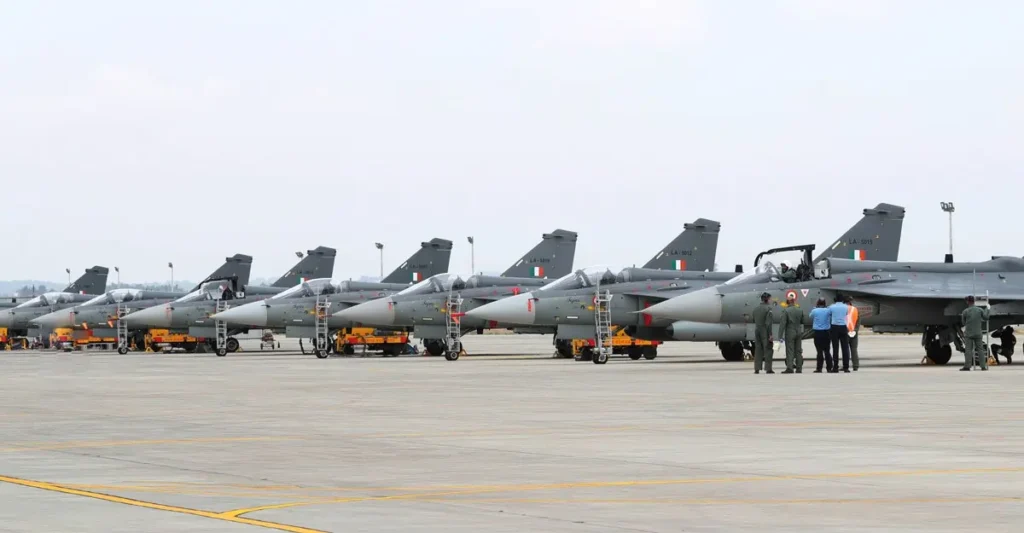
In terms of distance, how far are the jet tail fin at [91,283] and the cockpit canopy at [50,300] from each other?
21.5ft

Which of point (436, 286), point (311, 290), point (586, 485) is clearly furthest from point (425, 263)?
point (586, 485)

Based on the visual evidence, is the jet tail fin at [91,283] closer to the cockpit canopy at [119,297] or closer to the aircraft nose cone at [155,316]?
the cockpit canopy at [119,297]

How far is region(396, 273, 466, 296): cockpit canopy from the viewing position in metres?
39.0

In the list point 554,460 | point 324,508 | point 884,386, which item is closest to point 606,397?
point 884,386

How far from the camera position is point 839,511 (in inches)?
310

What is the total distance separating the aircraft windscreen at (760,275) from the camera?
2961cm

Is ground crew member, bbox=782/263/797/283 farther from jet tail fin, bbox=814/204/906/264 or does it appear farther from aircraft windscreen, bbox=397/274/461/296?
aircraft windscreen, bbox=397/274/461/296

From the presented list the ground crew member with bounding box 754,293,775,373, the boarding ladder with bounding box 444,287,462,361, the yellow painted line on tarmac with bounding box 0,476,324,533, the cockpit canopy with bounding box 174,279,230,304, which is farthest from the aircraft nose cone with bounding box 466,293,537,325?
the yellow painted line on tarmac with bounding box 0,476,324,533

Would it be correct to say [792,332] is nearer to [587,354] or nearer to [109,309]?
[587,354]

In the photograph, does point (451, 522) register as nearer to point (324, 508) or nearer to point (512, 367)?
point (324, 508)

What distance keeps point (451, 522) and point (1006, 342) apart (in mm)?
23932

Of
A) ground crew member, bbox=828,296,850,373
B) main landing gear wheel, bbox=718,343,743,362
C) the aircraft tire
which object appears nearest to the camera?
ground crew member, bbox=828,296,850,373

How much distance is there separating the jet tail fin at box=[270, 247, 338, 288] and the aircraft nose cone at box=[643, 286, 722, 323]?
24.1 meters

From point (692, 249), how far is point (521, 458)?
2815 cm
